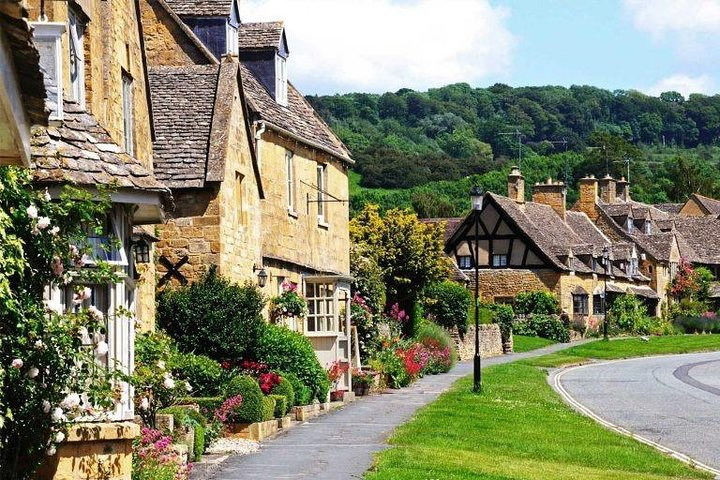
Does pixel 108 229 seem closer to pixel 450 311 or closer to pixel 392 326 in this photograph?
pixel 392 326

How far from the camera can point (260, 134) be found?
1196 inches

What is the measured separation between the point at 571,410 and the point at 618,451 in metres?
8.77

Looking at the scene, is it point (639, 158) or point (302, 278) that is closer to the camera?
point (302, 278)

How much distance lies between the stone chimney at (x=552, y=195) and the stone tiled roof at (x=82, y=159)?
7516 centimetres

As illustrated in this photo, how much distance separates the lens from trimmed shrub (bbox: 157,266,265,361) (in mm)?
23688

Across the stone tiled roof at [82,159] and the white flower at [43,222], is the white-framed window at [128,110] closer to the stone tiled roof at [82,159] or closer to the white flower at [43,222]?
the stone tiled roof at [82,159]

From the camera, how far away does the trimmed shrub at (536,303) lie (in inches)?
2943

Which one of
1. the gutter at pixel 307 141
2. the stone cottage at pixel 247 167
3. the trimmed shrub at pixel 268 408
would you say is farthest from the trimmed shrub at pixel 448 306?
the trimmed shrub at pixel 268 408

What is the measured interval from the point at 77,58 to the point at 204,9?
1481cm

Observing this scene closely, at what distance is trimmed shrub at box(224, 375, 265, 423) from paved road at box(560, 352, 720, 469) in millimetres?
7094

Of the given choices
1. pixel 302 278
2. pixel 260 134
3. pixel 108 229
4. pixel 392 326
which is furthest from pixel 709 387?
pixel 108 229

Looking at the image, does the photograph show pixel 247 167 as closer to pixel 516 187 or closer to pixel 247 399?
pixel 247 399

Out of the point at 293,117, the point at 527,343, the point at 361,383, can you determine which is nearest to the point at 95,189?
the point at 361,383

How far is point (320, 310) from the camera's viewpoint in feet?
105
